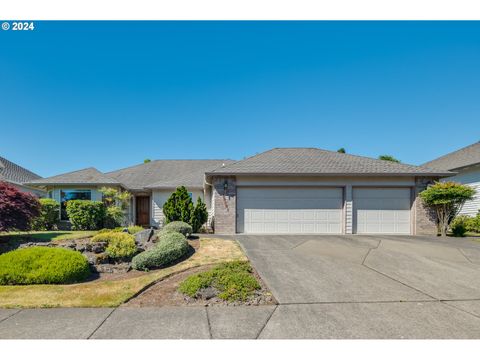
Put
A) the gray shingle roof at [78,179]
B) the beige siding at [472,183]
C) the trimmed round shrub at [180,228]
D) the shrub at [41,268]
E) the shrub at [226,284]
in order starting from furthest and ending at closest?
the beige siding at [472,183], the gray shingle roof at [78,179], the trimmed round shrub at [180,228], the shrub at [41,268], the shrub at [226,284]

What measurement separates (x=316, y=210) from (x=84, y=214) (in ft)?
37.3

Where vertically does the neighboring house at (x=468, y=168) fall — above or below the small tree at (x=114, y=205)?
above

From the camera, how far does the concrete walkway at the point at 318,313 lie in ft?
9.93

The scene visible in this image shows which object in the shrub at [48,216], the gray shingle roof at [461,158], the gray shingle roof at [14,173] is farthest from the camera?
the gray shingle roof at [14,173]

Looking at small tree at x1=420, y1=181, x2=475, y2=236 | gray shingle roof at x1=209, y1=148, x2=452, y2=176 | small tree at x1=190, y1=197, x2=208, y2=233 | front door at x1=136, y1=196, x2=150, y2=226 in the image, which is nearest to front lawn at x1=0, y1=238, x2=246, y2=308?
small tree at x1=190, y1=197, x2=208, y2=233

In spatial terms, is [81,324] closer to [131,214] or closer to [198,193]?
[198,193]

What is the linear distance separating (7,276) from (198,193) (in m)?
9.67

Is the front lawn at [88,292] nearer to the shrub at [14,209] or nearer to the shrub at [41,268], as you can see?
→ the shrub at [41,268]

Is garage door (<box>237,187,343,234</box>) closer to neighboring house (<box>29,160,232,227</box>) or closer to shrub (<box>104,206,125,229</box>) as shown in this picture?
neighboring house (<box>29,160,232,227</box>)

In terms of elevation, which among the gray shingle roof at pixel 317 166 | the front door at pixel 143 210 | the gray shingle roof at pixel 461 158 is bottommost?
the front door at pixel 143 210

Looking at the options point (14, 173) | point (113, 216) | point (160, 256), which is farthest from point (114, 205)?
point (14, 173)

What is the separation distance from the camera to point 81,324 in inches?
128

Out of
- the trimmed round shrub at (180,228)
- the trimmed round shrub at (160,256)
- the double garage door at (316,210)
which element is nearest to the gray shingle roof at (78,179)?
the trimmed round shrub at (180,228)

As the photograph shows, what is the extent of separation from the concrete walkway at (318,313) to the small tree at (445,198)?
5.42 metres
